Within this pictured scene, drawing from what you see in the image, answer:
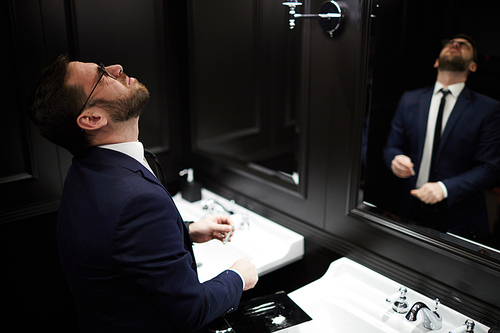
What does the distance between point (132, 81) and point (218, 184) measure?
3.76 feet

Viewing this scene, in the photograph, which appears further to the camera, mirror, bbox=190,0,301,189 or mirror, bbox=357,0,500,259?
mirror, bbox=190,0,301,189

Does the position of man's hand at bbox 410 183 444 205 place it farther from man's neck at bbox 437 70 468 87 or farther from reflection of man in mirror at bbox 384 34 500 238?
man's neck at bbox 437 70 468 87

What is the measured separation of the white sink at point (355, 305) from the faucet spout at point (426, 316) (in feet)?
0.09

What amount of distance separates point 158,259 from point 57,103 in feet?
1.43

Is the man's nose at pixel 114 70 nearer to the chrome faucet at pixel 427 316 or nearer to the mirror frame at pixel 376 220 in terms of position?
the mirror frame at pixel 376 220

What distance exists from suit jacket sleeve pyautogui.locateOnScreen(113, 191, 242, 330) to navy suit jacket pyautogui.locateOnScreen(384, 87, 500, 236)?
33.4 inches

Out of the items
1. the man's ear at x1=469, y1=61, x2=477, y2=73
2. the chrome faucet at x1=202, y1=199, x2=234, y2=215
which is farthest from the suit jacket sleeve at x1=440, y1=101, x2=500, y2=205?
the chrome faucet at x1=202, y1=199, x2=234, y2=215

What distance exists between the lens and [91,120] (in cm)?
103

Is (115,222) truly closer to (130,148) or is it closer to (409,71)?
(130,148)

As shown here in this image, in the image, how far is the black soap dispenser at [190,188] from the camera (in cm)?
217

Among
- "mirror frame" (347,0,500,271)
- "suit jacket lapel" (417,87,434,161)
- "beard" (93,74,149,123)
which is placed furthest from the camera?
"suit jacket lapel" (417,87,434,161)

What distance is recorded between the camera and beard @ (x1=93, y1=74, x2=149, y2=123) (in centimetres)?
106

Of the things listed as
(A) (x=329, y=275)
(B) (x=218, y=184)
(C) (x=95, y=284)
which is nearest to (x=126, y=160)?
(C) (x=95, y=284)

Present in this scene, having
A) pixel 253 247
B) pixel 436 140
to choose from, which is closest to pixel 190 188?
pixel 253 247
